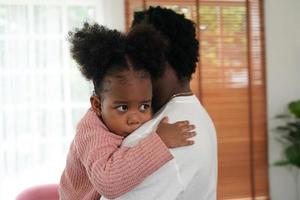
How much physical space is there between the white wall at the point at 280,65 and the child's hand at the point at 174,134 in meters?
3.66

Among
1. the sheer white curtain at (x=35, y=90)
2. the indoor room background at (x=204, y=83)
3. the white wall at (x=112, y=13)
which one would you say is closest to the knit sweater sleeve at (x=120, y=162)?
the indoor room background at (x=204, y=83)

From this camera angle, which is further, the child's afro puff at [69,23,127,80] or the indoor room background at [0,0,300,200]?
the indoor room background at [0,0,300,200]

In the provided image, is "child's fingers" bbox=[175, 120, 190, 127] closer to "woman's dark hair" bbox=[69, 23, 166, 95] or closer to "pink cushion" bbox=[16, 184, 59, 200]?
"woman's dark hair" bbox=[69, 23, 166, 95]

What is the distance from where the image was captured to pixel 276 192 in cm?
451

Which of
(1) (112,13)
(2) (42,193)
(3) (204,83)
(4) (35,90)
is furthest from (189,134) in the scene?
(3) (204,83)

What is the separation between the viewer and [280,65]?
444 centimetres

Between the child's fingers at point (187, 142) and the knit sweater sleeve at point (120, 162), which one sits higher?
the child's fingers at point (187, 142)

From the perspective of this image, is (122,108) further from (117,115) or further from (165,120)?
(165,120)

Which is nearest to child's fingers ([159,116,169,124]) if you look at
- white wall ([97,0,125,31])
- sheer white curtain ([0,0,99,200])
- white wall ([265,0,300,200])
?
sheer white curtain ([0,0,99,200])

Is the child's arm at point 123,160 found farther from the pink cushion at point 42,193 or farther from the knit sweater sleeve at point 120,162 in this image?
the pink cushion at point 42,193

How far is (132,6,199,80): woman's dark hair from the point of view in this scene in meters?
1.10

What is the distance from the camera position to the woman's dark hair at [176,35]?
1.10 meters

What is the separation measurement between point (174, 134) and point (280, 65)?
3.78m

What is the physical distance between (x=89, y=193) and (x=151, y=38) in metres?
0.45
